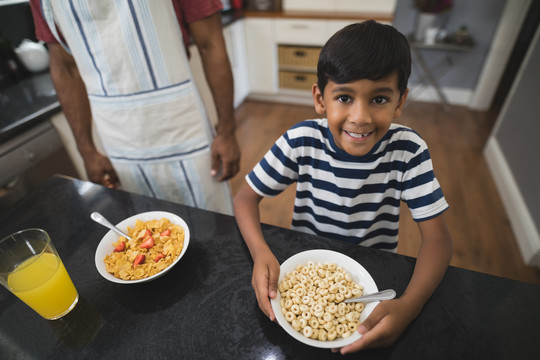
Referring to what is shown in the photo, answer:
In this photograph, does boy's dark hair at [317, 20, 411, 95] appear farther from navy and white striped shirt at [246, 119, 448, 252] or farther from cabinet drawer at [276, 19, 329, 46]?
cabinet drawer at [276, 19, 329, 46]

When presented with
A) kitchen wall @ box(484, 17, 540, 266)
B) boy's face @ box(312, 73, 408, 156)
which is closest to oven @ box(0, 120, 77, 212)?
boy's face @ box(312, 73, 408, 156)

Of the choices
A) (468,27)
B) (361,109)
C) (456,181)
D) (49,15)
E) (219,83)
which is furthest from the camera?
(468,27)

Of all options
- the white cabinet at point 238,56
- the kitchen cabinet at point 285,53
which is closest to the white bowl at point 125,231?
the white cabinet at point 238,56

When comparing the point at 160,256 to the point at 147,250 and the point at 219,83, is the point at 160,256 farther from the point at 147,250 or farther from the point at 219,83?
the point at 219,83

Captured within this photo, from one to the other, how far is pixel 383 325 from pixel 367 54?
47cm

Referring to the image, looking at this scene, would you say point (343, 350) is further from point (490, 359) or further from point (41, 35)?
point (41, 35)

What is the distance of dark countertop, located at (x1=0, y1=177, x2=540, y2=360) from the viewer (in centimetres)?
50

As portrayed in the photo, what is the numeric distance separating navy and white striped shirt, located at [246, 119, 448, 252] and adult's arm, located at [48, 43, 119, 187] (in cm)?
59

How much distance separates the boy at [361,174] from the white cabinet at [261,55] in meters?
2.43

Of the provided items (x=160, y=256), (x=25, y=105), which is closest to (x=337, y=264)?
(x=160, y=256)

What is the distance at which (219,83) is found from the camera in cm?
103

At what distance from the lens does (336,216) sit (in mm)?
840

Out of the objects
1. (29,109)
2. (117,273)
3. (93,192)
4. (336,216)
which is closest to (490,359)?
(336,216)

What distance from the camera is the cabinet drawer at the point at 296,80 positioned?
300 cm
